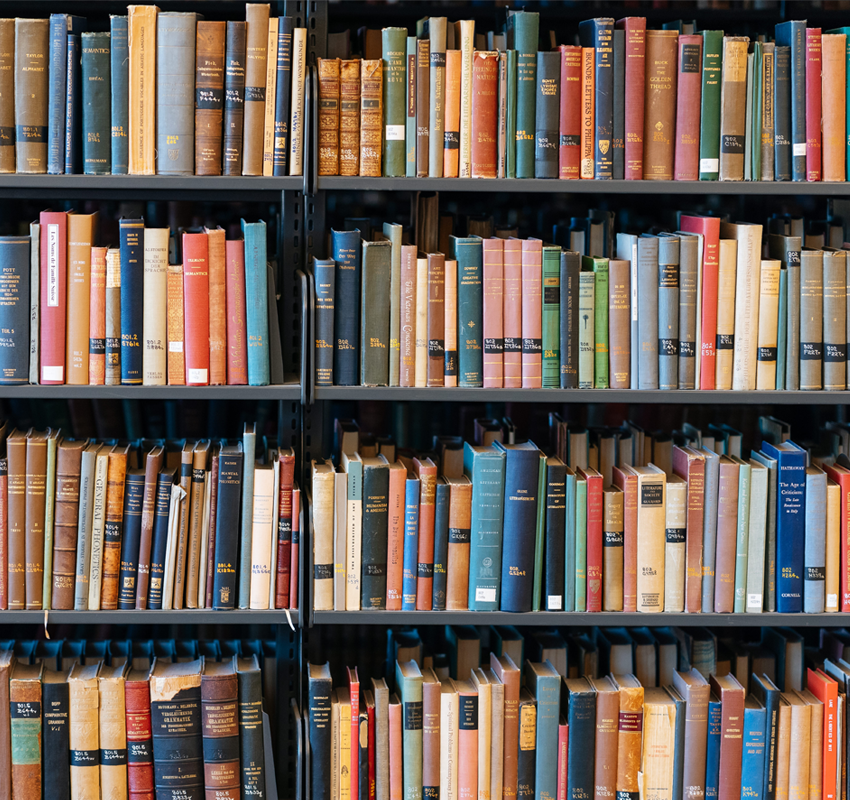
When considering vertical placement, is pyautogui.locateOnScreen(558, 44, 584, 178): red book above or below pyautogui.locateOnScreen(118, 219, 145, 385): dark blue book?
above

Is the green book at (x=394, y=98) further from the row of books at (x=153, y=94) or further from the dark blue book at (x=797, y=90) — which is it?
the dark blue book at (x=797, y=90)

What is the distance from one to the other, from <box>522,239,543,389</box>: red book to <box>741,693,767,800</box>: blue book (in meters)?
0.74

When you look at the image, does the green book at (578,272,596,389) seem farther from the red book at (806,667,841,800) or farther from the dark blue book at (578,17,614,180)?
the red book at (806,667,841,800)

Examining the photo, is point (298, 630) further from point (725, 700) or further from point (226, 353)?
point (725, 700)

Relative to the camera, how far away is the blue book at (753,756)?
157 cm

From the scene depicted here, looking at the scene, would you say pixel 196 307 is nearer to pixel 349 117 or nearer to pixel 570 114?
pixel 349 117

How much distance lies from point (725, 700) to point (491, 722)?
43 centimetres

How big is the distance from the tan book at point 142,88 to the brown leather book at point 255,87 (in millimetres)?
159

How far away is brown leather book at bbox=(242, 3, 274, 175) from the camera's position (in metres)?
1.47

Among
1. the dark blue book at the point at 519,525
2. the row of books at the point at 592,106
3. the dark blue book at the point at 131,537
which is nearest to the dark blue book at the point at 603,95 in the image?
the row of books at the point at 592,106

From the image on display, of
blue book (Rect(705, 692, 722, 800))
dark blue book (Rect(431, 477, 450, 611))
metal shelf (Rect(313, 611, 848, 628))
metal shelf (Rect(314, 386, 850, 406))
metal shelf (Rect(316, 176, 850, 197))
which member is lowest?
blue book (Rect(705, 692, 722, 800))

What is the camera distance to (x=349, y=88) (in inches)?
58.9

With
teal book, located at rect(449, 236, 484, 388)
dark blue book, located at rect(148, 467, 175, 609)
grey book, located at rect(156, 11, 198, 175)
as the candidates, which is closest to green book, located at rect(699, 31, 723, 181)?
teal book, located at rect(449, 236, 484, 388)

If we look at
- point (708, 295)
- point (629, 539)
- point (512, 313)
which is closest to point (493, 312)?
point (512, 313)
